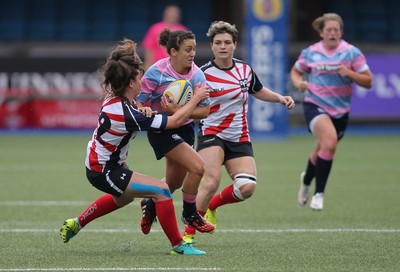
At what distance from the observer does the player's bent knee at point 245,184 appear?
8102 millimetres

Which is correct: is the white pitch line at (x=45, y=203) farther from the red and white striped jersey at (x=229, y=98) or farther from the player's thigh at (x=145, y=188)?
the player's thigh at (x=145, y=188)

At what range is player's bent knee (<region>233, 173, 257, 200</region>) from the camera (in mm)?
8102

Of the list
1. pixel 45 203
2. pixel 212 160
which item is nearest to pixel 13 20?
pixel 45 203

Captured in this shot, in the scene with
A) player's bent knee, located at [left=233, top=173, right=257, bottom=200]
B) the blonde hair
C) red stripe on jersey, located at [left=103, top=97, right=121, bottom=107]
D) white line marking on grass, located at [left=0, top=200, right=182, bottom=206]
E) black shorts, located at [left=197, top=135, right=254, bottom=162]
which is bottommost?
white line marking on grass, located at [left=0, top=200, right=182, bottom=206]

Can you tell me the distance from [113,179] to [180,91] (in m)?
0.85

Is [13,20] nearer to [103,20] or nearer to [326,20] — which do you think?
[103,20]

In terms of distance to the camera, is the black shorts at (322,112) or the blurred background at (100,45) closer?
the black shorts at (322,112)

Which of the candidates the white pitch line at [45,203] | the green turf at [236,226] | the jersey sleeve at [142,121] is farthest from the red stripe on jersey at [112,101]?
the white pitch line at [45,203]

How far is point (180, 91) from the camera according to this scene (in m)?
7.28

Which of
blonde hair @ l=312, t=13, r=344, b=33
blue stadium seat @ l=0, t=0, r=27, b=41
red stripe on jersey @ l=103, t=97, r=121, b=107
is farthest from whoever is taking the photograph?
blue stadium seat @ l=0, t=0, r=27, b=41

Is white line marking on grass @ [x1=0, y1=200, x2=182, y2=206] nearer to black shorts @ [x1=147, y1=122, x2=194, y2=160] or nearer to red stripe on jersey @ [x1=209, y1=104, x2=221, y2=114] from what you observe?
red stripe on jersey @ [x1=209, y1=104, x2=221, y2=114]

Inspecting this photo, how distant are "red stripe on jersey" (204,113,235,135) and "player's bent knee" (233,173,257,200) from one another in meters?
0.44

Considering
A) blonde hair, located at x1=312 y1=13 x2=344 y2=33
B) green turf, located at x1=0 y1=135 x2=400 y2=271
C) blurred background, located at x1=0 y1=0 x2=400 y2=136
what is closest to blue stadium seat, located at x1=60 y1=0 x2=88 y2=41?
blurred background, located at x1=0 y1=0 x2=400 y2=136

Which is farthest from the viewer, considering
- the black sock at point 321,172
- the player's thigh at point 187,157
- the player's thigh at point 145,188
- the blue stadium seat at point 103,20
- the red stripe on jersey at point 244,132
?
the blue stadium seat at point 103,20
